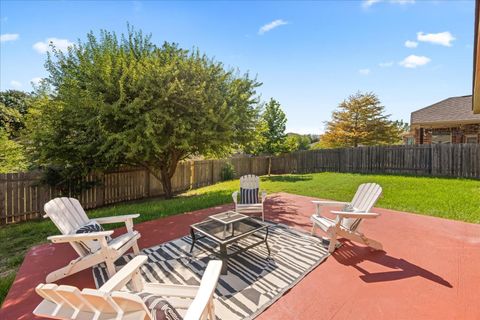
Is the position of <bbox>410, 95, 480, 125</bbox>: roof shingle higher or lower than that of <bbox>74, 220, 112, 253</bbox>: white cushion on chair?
higher

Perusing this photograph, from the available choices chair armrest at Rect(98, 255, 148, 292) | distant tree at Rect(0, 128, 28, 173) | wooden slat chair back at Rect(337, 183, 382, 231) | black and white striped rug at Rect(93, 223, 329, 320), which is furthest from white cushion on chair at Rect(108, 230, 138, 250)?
distant tree at Rect(0, 128, 28, 173)

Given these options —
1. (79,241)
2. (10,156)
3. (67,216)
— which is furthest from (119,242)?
(10,156)

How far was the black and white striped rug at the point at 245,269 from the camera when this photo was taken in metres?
2.79

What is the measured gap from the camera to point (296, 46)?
982 cm

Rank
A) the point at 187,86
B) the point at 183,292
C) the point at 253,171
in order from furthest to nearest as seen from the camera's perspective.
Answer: the point at 253,171, the point at 187,86, the point at 183,292

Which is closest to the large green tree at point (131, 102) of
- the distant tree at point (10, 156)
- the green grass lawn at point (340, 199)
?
the green grass lawn at point (340, 199)

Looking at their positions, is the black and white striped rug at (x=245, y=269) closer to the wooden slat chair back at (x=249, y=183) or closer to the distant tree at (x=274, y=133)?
the wooden slat chair back at (x=249, y=183)

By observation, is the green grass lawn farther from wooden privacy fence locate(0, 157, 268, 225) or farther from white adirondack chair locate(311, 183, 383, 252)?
white adirondack chair locate(311, 183, 383, 252)

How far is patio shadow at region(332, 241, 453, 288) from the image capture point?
331 centimetres

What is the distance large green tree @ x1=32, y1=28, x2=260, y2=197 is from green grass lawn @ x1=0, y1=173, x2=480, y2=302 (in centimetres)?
189

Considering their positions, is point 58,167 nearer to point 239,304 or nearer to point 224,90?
point 224,90

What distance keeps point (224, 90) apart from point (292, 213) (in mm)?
4985

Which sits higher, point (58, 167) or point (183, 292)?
point (58, 167)

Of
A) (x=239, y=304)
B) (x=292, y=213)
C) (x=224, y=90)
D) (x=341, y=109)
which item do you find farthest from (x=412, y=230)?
(x=341, y=109)
